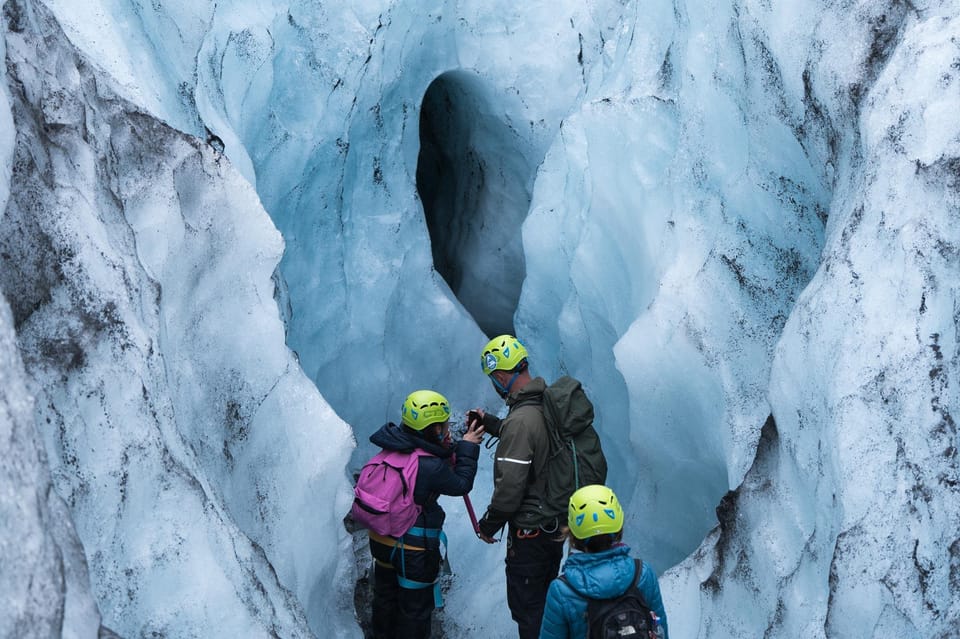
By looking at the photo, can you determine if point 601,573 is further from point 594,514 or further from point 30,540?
point 30,540

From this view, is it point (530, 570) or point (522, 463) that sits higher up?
point (522, 463)

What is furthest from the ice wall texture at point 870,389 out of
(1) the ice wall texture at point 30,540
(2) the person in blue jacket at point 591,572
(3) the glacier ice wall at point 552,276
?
(1) the ice wall texture at point 30,540

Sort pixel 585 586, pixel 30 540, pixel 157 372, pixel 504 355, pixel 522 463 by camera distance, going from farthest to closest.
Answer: pixel 504 355
pixel 522 463
pixel 157 372
pixel 585 586
pixel 30 540

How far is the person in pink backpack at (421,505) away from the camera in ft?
11.0

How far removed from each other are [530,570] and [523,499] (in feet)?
0.79

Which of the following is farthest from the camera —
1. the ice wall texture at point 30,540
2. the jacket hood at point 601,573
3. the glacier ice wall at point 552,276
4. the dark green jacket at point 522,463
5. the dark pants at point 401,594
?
the dark pants at point 401,594

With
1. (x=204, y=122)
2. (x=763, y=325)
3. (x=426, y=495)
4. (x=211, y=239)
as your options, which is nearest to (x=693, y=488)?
(x=763, y=325)

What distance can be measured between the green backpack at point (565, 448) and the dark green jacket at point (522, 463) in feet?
0.09

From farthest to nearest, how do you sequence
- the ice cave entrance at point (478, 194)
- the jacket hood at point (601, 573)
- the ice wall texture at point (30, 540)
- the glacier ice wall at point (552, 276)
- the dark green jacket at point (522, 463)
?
the ice cave entrance at point (478, 194), the dark green jacket at point (522, 463), the glacier ice wall at point (552, 276), the jacket hood at point (601, 573), the ice wall texture at point (30, 540)

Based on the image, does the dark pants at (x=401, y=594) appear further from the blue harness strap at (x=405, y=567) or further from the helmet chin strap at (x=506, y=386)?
the helmet chin strap at (x=506, y=386)

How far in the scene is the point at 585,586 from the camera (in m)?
2.36

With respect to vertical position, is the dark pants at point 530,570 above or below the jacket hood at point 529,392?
below

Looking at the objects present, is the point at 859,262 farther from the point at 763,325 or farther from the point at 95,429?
the point at 95,429

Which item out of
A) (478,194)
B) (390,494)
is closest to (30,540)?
(390,494)
